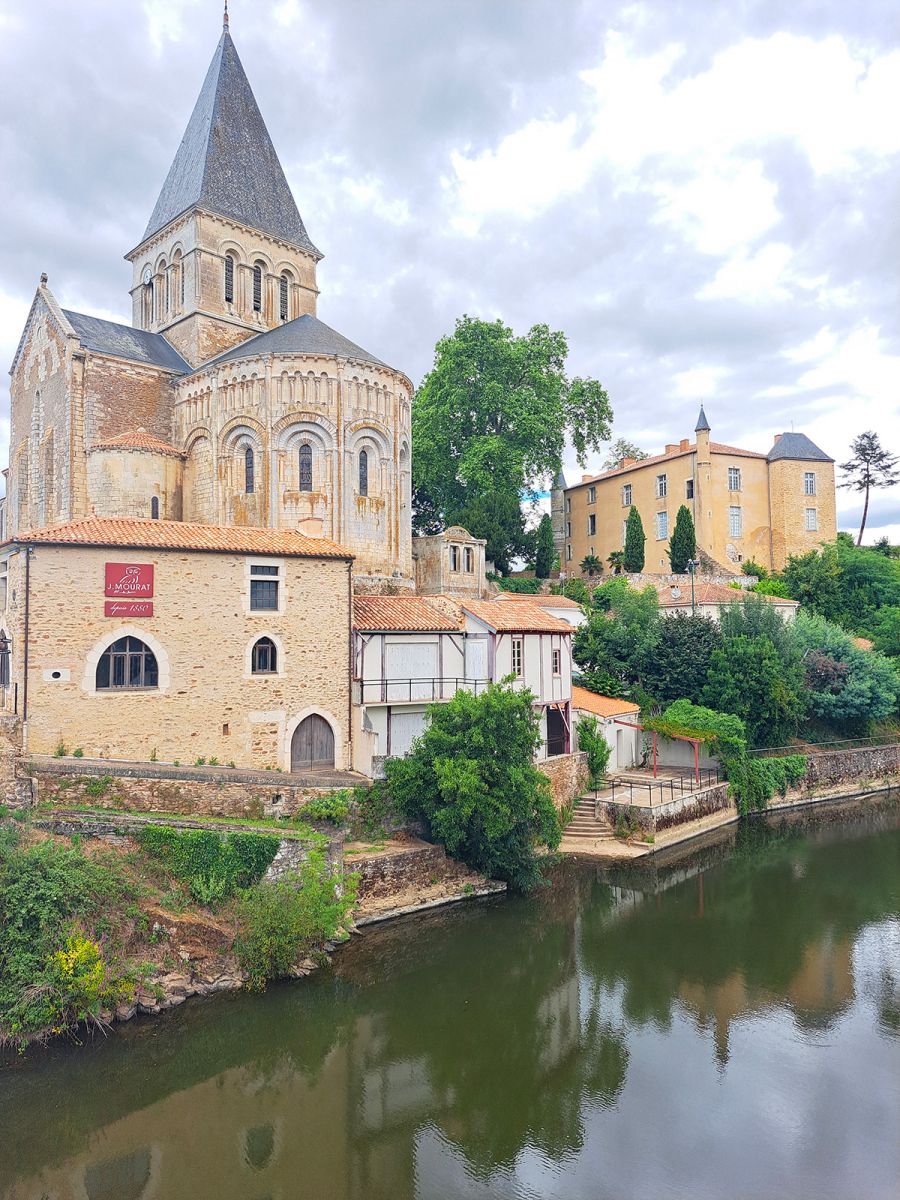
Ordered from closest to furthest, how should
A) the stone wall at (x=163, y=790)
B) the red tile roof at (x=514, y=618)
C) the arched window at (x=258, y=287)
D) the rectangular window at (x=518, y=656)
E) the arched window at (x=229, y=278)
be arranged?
the stone wall at (x=163, y=790) < the red tile roof at (x=514, y=618) < the rectangular window at (x=518, y=656) < the arched window at (x=229, y=278) < the arched window at (x=258, y=287)

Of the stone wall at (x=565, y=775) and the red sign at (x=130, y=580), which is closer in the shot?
the red sign at (x=130, y=580)

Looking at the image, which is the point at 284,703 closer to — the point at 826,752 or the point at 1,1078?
the point at 1,1078

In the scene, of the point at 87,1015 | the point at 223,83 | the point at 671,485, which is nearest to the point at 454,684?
the point at 87,1015

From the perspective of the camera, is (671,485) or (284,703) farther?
(671,485)

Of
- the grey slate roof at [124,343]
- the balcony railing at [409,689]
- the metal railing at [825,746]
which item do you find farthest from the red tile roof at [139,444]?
the metal railing at [825,746]

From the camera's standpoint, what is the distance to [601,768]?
24.0 m

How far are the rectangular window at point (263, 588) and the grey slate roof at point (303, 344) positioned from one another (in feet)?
39.5

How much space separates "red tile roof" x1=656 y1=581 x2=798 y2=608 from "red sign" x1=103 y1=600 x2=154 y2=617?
76.1 feet

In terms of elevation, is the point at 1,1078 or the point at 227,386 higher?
the point at 227,386

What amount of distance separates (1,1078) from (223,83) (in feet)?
133

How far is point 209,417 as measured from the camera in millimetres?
28375

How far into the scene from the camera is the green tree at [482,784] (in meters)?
16.5

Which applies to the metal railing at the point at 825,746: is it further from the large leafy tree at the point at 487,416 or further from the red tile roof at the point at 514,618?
the large leafy tree at the point at 487,416

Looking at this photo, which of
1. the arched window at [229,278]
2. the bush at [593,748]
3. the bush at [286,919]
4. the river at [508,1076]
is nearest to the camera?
the river at [508,1076]
